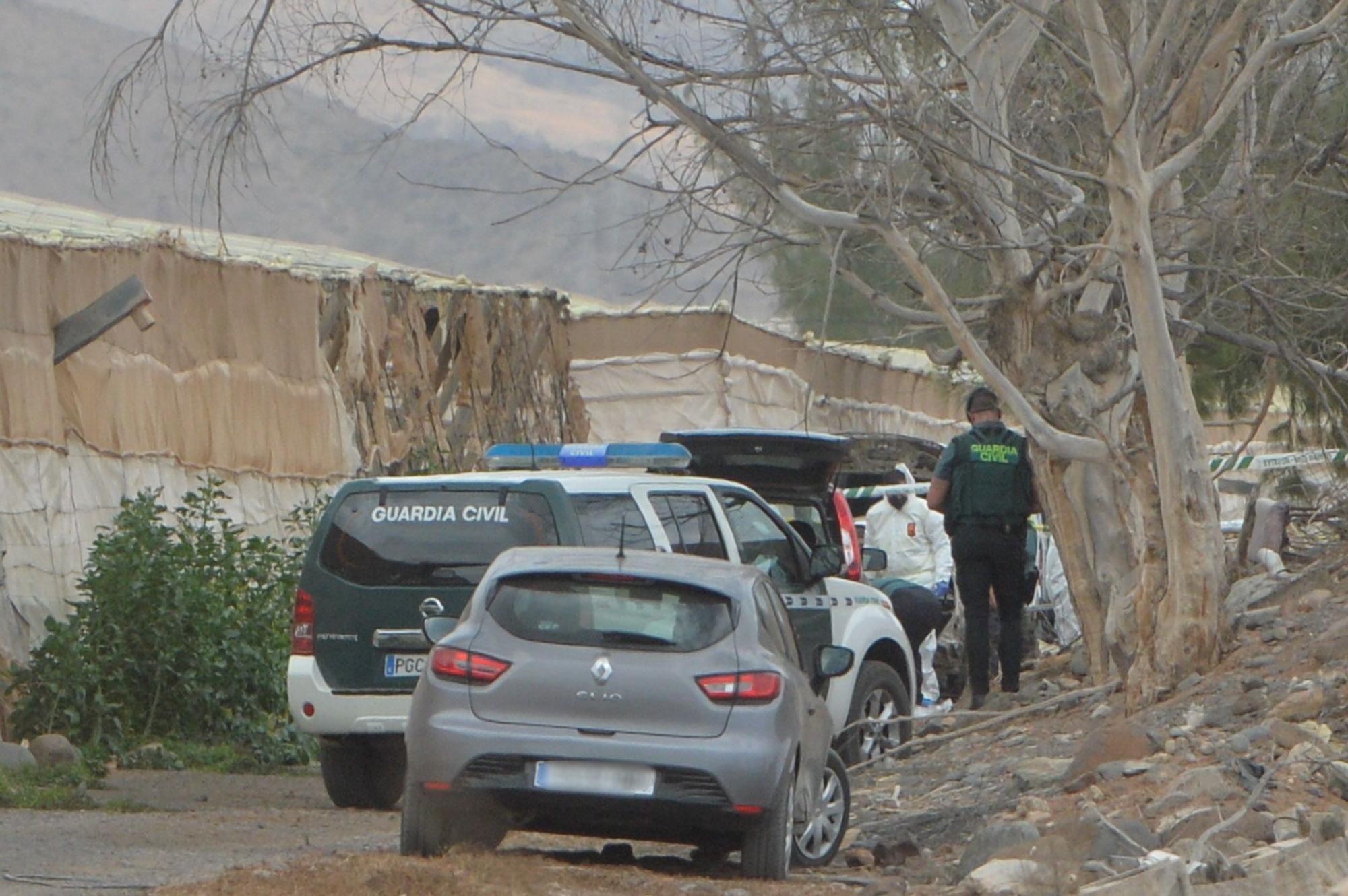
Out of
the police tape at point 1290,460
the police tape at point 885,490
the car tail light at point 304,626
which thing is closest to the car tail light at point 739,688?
the car tail light at point 304,626

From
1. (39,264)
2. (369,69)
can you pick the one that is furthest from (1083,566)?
(39,264)

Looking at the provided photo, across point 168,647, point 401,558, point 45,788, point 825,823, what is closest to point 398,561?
point 401,558

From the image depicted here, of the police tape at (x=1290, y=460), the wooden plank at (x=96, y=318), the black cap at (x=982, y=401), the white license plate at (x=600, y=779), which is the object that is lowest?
the white license plate at (x=600, y=779)

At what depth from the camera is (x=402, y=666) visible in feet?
35.2

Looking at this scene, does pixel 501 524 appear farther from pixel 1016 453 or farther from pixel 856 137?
pixel 1016 453

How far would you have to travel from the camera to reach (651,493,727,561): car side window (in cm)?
1118

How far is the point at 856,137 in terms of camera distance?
12133 mm

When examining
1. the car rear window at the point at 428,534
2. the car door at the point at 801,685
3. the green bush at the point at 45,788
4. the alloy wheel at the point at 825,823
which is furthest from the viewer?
the car rear window at the point at 428,534

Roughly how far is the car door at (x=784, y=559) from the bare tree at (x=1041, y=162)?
1472 millimetres

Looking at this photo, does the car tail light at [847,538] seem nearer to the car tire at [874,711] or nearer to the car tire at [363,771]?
the car tire at [874,711]

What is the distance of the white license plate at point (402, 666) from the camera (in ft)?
Result: 35.2

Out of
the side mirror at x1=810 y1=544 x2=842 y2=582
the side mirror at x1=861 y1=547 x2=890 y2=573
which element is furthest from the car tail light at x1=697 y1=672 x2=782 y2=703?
the side mirror at x1=861 y1=547 x2=890 y2=573

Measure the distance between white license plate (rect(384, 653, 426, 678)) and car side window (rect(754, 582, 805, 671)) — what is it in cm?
245

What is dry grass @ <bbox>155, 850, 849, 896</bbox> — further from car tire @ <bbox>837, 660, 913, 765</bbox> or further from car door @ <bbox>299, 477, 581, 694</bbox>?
car tire @ <bbox>837, 660, 913, 765</bbox>
